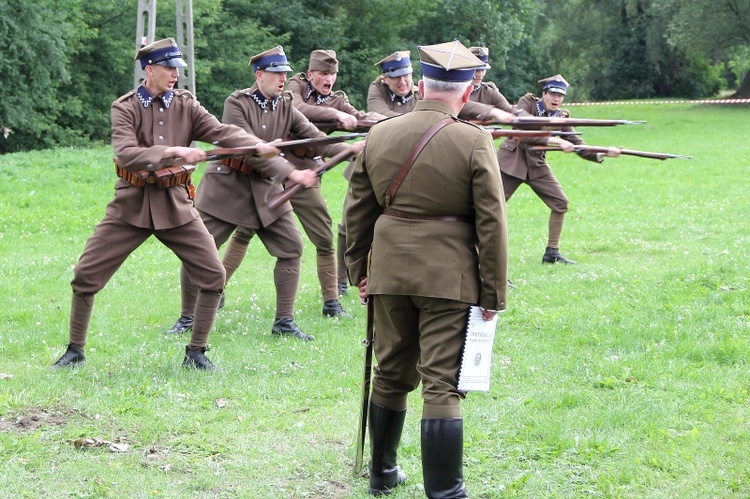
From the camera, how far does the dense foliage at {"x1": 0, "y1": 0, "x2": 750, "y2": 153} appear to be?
1130 inches

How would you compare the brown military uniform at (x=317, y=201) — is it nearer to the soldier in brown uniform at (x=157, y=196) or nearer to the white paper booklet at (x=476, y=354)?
the soldier in brown uniform at (x=157, y=196)

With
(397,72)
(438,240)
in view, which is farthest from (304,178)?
(397,72)

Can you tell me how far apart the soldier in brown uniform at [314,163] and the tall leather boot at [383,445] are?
4.18 metres

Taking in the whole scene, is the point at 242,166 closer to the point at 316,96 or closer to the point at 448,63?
the point at 316,96

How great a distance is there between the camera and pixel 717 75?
185 ft

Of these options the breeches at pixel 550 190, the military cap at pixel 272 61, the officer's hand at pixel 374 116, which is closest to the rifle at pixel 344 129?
the officer's hand at pixel 374 116

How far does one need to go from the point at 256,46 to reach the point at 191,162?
1198 inches

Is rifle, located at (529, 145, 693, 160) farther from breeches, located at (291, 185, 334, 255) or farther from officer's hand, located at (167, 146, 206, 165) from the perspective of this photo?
officer's hand, located at (167, 146, 206, 165)

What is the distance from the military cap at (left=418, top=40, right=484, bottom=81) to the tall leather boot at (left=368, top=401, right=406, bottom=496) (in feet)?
5.62

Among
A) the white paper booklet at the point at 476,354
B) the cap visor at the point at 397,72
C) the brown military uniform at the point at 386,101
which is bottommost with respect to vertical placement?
the white paper booklet at the point at 476,354

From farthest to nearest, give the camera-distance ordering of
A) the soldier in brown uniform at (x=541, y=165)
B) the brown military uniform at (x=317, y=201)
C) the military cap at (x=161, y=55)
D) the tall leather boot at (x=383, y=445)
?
1. the soldier in brown uniform at (x=541, y=165)
2. the brown military uniform at (x=317, y=201)
3. the military cap at (x=161, y=55)
4. the tall leather boot at (x=383, y=445)

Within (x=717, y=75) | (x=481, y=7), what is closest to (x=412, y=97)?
(x=481, y=7)

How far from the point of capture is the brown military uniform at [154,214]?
682 centimetres

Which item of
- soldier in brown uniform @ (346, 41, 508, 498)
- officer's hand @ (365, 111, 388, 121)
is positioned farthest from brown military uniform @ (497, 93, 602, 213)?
soldier in brown uniform @ (346, 41, 508, 498)
